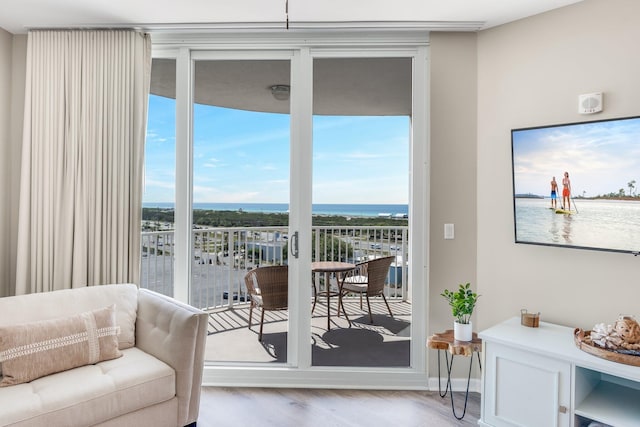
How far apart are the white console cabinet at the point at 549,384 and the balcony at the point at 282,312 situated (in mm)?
759

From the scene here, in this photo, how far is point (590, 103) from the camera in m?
2.16

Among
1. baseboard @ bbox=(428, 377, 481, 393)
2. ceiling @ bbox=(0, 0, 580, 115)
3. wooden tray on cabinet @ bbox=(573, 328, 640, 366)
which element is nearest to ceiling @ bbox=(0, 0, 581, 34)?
ceiling @ bbox=(0, 0, 580, 115)

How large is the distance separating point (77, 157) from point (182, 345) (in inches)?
62.5

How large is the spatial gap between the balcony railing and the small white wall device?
1.33 metres

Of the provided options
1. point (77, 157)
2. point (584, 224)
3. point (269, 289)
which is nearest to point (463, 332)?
point (584, 224)

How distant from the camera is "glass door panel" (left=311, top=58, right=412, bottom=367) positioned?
2703 millimetres

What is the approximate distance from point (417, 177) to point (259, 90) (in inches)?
53.8

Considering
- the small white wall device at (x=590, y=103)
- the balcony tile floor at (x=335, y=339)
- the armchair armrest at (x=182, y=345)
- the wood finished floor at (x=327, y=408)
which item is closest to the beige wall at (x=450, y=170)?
the balcony tile floor at (x=335, y=339)

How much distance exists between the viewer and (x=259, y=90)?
2.77 metres

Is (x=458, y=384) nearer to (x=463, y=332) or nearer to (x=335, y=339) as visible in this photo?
(x=463, y=332)

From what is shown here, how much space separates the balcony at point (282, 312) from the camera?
2.78 meters

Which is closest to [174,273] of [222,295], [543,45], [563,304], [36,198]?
[222,295]

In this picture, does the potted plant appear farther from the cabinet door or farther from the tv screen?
the tv screen

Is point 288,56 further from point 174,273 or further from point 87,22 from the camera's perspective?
point 174,273
